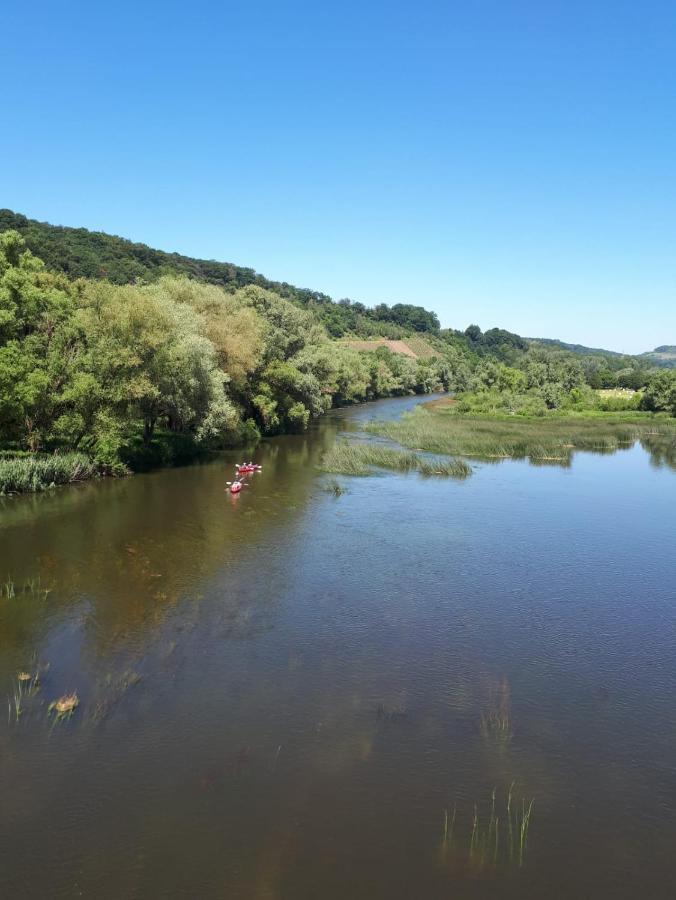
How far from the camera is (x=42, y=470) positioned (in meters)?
32.2

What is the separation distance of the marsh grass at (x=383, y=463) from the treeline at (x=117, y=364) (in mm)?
7764

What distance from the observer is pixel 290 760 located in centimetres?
1256

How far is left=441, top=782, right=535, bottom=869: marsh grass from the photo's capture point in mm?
10508

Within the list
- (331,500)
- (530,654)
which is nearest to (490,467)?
(331,500)

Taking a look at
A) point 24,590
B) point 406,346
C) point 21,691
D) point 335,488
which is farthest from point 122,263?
point 21,691

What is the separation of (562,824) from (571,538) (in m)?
18.6

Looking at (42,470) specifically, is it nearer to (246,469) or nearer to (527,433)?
(246,469)

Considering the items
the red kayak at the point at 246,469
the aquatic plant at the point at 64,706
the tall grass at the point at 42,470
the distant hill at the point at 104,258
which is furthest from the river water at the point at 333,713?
the distant hill at the point at 104,258

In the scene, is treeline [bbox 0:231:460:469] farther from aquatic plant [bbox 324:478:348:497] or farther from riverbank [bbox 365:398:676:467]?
riverbank [bbox 365:398:676:467]

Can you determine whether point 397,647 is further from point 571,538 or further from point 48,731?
point 571,538

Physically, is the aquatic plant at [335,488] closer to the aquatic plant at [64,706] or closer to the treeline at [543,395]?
the aquatic plant at [64,706]

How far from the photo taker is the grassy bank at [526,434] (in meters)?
52.3

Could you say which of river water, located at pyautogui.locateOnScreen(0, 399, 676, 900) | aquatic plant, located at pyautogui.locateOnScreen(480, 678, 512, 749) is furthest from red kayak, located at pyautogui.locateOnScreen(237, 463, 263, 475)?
aquatic plant, located at pyautogui.locateOnScreen(480, 678, 512, 749)

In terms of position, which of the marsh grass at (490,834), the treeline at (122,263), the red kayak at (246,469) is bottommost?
the marsh grass at (490,834)
